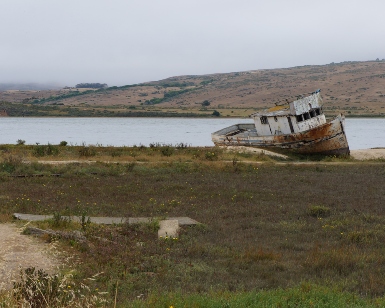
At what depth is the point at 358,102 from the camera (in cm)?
8625

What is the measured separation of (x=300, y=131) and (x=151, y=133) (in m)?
23.8

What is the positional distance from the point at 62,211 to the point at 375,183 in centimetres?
1174

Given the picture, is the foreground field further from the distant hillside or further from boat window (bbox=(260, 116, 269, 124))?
the distant hillside

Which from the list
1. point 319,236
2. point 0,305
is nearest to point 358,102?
point 319,236

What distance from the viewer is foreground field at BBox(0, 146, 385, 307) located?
728 centimetres

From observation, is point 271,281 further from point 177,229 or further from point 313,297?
point 177,229

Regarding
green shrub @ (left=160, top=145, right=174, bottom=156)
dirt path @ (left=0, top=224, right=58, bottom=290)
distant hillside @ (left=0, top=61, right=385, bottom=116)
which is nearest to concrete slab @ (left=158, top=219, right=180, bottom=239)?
dirt path @ (left=0, top=224, right=58, bottom=290)

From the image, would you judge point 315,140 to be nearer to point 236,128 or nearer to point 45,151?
point 236,128

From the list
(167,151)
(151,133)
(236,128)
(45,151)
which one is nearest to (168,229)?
(167,151)

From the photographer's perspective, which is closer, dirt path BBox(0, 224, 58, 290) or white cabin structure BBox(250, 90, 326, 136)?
dirt path BBox(0, 224, 58, 290)

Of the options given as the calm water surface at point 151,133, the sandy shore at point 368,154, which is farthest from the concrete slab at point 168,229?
the calm water surface at point 151,133

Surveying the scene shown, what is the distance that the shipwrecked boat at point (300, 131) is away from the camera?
32.0m

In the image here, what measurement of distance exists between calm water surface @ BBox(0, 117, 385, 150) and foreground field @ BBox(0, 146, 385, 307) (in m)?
21.4

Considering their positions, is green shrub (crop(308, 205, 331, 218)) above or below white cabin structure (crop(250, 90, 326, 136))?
below
